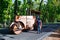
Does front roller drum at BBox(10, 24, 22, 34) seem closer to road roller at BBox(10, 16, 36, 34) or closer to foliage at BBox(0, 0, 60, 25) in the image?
road roller at BBox(10, 16, 36, 34)

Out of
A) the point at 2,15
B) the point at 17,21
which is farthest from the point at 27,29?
the point at 2,15

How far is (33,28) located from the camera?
23.9 meters

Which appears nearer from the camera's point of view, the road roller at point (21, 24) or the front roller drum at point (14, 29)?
the front roller drum at point (14, 29)

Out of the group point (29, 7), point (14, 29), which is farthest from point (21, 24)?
point (29, 7)

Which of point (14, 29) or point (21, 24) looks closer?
point (14, 29)

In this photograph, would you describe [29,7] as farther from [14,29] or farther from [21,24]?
[14,29]

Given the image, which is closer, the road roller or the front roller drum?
the front roller drum

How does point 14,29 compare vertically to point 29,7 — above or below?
below

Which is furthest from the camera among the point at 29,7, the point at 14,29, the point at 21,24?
the point at 29,7

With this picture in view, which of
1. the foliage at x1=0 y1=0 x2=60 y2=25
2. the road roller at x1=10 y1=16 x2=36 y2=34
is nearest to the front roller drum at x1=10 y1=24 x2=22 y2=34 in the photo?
the road roller at x1=10 y1=16 x2=36 y2=34

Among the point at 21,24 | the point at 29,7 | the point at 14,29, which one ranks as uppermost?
the point at 29,7

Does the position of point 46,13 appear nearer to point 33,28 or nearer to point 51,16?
point 51,16

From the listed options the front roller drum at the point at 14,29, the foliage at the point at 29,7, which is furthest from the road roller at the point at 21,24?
the foliage at the point at 29,7

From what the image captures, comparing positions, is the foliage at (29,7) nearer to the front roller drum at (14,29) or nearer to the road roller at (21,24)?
the road roller at (21,24)
